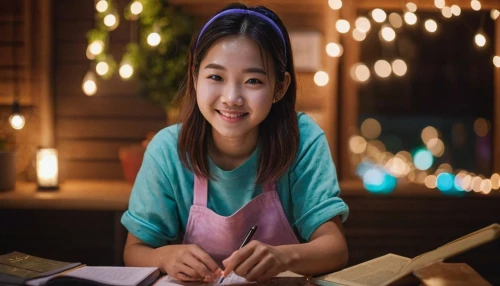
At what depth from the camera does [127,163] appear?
3.55 m

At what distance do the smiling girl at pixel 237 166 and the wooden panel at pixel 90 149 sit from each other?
1.94 m

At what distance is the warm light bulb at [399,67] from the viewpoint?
394cm

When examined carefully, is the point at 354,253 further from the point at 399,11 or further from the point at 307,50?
the point at 399,11

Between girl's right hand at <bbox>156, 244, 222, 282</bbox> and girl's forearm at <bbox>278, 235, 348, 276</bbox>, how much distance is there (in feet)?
0.61

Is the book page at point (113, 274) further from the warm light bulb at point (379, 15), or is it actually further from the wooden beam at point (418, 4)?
the wooden beam at point (418, 4)

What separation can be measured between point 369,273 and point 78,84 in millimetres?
2668

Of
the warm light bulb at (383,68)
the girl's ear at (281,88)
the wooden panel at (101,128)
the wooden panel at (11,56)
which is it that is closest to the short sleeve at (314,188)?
the girl's ear at (281,88)

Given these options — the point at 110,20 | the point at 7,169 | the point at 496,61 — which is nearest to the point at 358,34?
the point at 496,61

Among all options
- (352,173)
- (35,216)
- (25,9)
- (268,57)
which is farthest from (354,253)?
(25,9)

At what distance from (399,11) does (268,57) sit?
235cm

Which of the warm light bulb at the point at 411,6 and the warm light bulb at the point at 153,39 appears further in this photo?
the warm light bulb at the point at 411,6

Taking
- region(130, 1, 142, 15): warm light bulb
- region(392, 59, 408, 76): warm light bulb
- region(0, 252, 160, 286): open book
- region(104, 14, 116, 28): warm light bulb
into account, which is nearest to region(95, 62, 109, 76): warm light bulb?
region(104, 14, 116, 28): warm light bulb

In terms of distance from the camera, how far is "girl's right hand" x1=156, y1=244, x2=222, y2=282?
148 cm

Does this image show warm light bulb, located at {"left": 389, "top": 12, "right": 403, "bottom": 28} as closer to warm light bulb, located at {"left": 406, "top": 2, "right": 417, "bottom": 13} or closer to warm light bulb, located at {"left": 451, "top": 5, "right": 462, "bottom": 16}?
warm light bulb, located at {"left": 406, "top": 2, "right": 417, "bottom": 13}
